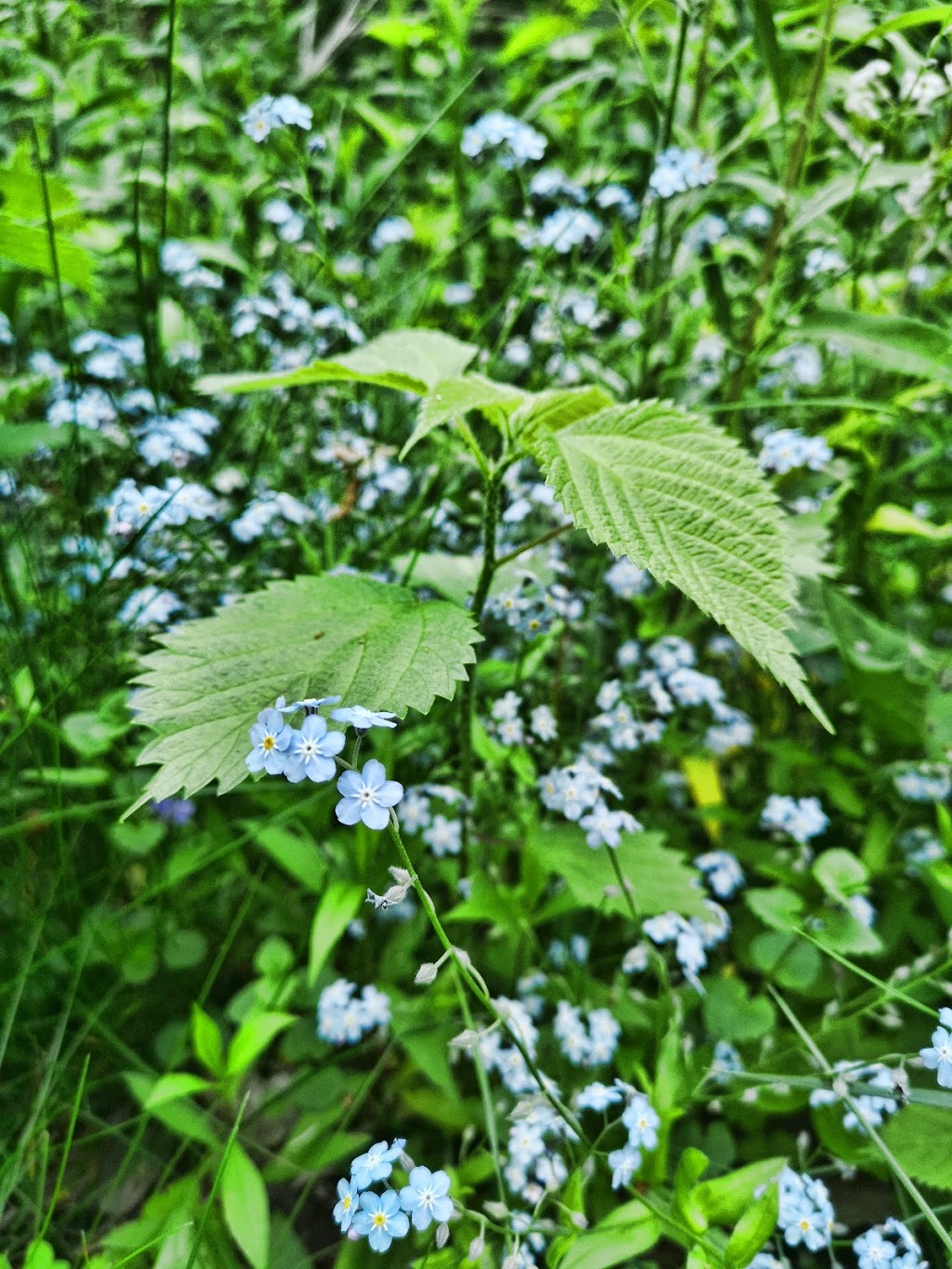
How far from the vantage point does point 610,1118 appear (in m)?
1.64

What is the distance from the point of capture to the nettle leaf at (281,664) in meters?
1.18

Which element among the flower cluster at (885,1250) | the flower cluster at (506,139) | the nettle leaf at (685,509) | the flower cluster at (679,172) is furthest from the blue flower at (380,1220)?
the flower cluster at (506,139)

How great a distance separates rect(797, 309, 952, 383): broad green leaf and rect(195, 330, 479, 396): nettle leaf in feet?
2.26

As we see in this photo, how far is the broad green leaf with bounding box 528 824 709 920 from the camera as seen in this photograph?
1.57 meters

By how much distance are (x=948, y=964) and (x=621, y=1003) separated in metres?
0.56

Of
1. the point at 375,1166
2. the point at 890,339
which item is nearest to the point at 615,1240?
the point at 375,1166

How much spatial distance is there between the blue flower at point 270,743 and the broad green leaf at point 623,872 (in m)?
0.63

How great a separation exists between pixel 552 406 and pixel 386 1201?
106 cm

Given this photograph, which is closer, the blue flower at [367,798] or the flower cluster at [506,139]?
the blue flower at [367,798]

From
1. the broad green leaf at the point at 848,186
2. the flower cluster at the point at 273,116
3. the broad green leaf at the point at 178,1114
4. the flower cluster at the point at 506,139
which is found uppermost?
the flower cluster at the point at 273,116

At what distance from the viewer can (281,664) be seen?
4.25 ft

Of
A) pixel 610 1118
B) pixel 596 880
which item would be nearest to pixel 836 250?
pixel 596 880

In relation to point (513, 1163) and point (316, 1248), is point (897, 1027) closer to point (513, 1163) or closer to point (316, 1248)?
point (513, 1163)

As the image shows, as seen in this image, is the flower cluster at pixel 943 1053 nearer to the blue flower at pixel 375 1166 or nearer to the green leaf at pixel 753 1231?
the green leaf at pixel 753 1231
